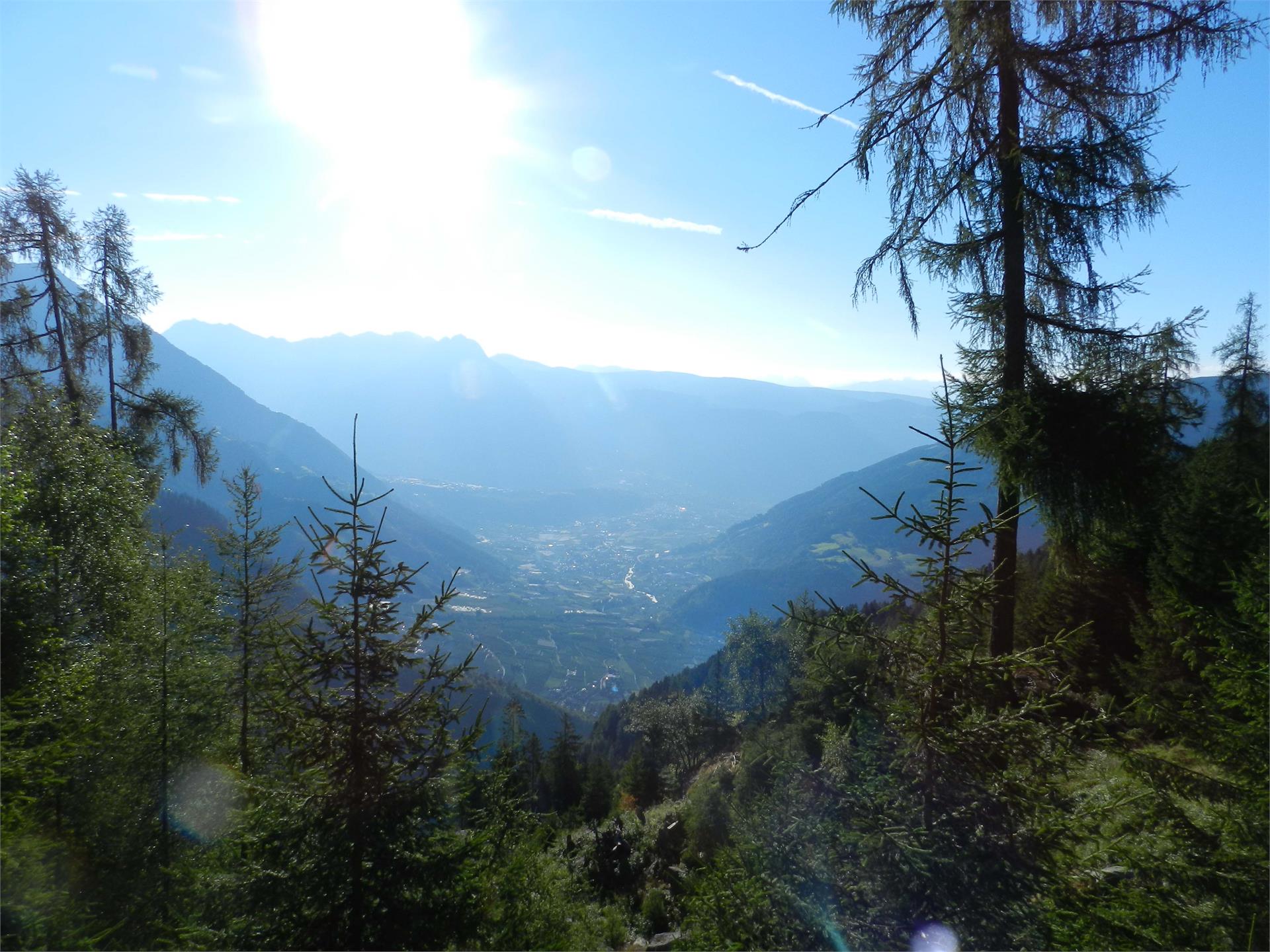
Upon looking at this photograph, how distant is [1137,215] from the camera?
265 inches

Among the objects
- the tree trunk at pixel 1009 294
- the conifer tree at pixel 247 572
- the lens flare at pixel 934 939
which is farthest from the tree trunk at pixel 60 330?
the tree trunk at pixel 1009 294

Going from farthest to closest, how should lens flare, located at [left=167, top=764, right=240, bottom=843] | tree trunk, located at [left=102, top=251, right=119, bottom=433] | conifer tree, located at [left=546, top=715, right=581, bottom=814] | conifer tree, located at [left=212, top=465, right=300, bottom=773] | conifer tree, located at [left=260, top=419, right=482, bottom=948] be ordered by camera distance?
conifer tree, located at [left=546, top=715, right=581, bottom=814]
tree trunk, located at [left=102, top=251, right=119, bottom=433]
conifer tree, located at [left=212, top=465, right=300, bottom=773]
lens flare, located at [left=167, top=764, right=240, bottom=843]
conifer tree, located at [left=260, top=419, right=482, bottom=948]

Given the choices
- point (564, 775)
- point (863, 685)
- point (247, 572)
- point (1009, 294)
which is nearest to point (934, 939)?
point (863, 685)

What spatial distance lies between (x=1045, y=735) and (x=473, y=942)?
4.87 meters

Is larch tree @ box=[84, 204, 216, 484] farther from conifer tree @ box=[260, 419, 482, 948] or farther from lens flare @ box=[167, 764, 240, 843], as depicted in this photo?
conifer tree @ box=[260, 419, 482, 948]

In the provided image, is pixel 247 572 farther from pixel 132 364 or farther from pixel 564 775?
pixel 564 775

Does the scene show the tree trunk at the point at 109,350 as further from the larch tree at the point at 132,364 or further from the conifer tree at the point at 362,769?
the conifer tree at the point at 362,769

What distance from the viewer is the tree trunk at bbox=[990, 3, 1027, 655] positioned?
6.73 metres

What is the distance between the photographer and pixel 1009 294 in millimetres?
7289

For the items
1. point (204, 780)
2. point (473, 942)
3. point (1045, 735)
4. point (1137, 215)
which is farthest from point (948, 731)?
point (204, 780)

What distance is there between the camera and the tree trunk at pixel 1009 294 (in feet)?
22.1

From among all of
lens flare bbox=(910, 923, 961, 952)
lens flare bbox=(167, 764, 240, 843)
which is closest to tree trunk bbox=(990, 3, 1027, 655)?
lens flare bbox=(910, 923, 961, 952)

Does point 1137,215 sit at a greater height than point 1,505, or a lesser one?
greater

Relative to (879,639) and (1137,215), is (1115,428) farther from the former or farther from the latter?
(879,639)
